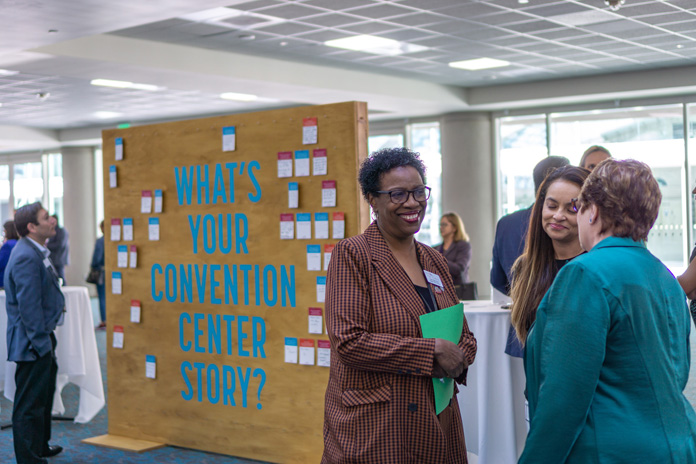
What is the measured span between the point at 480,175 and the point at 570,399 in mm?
12898

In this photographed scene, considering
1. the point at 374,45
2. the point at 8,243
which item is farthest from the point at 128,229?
the point at 374,45

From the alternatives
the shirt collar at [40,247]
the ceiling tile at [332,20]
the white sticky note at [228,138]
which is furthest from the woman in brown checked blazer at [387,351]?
the ceiling tile at [332,20]

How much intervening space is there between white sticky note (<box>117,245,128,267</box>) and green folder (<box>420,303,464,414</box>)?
11.7 feet

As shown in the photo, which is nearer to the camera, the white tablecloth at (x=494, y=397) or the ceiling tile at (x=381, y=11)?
the white tablecloth at (x=494, y=397)

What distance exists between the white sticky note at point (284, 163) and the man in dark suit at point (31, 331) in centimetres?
156

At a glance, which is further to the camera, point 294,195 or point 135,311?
point 135,311

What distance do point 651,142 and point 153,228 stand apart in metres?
10.2

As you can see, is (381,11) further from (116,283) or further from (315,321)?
(315,321)

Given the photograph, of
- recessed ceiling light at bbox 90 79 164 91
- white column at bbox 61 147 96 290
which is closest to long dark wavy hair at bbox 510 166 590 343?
recessed ceiling light at bbox 90 79 164 91

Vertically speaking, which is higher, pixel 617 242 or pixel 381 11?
pixel 381 11

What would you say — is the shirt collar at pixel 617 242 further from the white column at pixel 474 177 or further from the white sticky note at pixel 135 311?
the white column at pixel 474 177

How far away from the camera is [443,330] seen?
2.40m

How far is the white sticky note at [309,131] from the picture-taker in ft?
15.0

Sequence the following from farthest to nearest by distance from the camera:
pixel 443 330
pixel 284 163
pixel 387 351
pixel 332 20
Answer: pixel 332 20 → pixel 284 163 → pixel 443 330 → pixel 387 351
